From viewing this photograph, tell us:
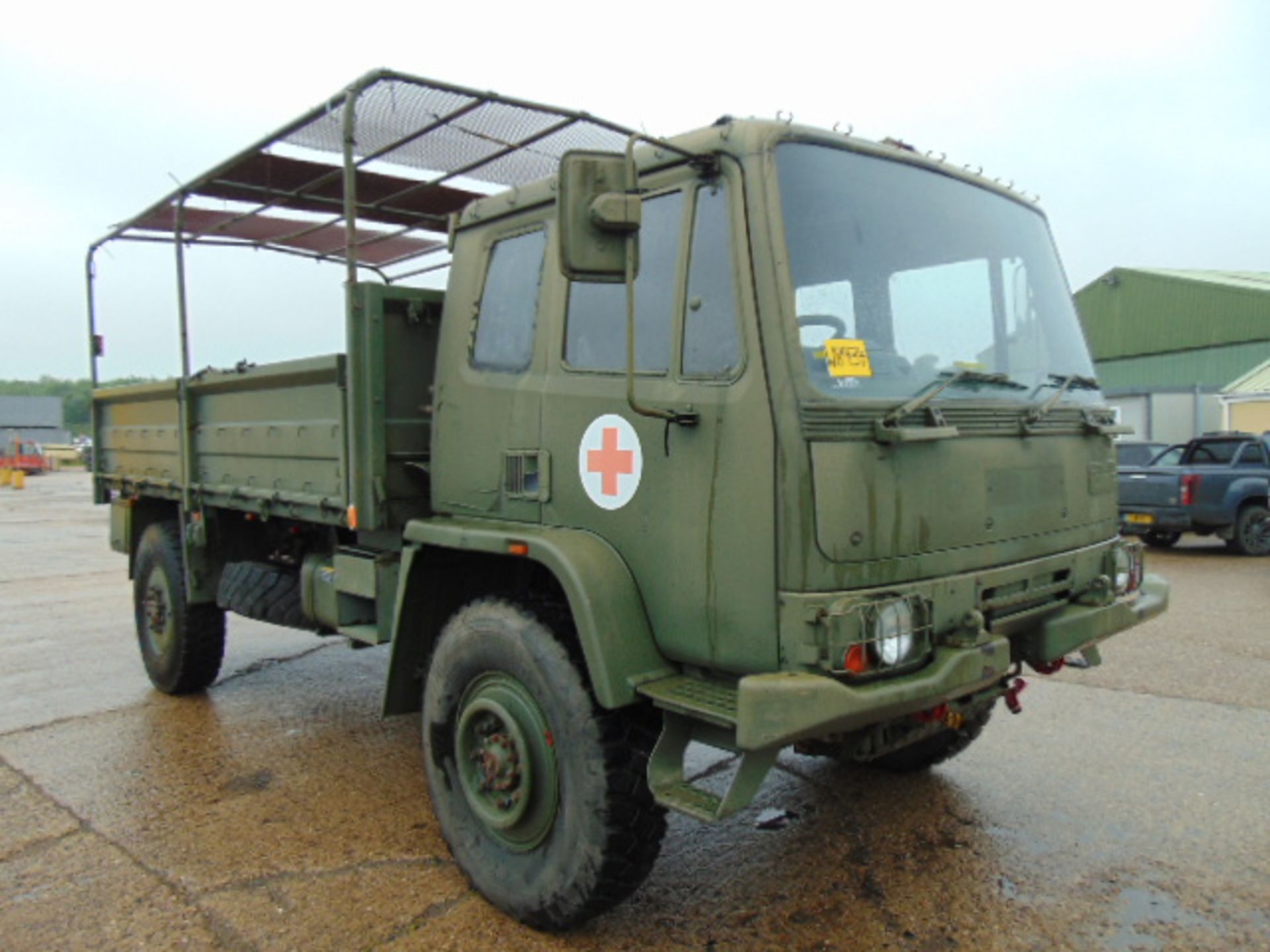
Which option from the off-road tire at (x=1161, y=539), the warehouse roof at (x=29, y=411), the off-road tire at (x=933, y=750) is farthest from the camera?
the warehouse roof at (x=29, y=411)

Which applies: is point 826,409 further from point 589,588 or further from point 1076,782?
point 1076,782

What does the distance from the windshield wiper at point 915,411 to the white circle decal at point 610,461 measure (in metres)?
0.73

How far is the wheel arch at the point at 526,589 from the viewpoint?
293 centimetres

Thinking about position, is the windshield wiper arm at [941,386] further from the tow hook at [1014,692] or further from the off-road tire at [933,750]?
the off-road tire at [933,750]

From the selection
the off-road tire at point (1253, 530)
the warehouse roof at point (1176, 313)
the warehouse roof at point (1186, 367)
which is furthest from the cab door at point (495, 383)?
the warehouse roof at point (1176, 313)

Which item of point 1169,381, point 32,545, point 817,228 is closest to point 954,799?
point 817,228

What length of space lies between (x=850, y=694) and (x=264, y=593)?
3565mm

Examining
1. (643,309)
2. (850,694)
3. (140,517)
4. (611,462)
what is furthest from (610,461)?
(140,517)

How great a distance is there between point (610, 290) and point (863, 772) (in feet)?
8.58

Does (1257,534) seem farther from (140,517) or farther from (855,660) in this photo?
(140,517)

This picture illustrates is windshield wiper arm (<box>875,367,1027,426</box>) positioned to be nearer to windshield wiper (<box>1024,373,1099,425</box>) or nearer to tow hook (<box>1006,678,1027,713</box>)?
windshield wiper (<box>1024,373,1099,425</box>)

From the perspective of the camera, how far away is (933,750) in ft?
14.6

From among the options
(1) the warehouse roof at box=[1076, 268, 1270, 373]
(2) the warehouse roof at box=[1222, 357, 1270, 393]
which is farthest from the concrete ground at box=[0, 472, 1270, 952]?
(1) the warehouse roof at box=[1076, 268, 1270, 373]

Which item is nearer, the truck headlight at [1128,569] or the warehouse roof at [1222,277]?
the truck headlight at [1128,569]
